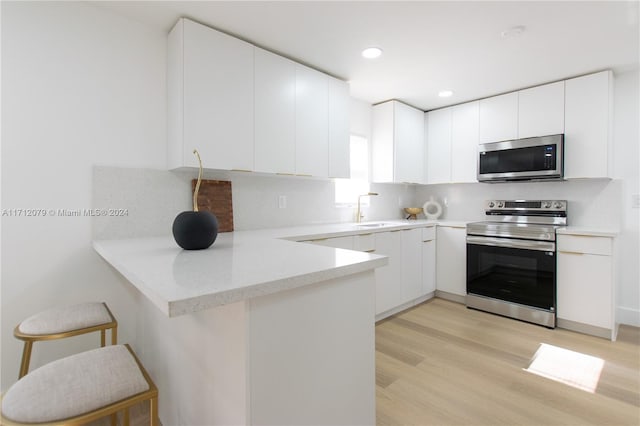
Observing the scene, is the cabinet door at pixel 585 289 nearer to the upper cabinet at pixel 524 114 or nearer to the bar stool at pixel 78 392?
the upper cabinet at pixel 524 114

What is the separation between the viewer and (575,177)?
2.95 metres

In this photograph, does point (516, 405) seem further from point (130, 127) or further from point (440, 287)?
point (130, 127)

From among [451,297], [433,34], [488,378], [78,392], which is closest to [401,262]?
[451,297]

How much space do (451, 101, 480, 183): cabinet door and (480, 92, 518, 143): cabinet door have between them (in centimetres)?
7

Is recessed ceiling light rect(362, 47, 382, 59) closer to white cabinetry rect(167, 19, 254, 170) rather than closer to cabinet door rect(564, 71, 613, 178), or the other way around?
white cabinetry rect(167, 19, 254, 170)

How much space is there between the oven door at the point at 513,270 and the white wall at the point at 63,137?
310 centimetres

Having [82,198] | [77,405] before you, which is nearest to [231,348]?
[77,405]

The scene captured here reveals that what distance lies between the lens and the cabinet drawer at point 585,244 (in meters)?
2.61

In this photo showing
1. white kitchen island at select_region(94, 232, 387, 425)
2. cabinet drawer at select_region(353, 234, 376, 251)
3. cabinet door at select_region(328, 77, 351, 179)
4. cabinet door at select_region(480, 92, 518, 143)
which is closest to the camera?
white kitchen island at select_region(94, 232, 387, 425)

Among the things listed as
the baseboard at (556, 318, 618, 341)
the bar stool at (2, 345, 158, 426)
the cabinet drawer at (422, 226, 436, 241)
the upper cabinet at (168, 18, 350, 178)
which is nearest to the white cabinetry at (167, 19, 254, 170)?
the upper cabinet at (168, 18, 350, 178)

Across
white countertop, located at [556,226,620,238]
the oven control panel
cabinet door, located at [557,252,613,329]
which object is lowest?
cabinet door, located at [557,252,613,329]

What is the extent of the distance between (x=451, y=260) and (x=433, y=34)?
2364 mm

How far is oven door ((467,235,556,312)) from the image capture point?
112 inches

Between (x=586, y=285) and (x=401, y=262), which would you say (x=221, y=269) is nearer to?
(x=401, y=262)
